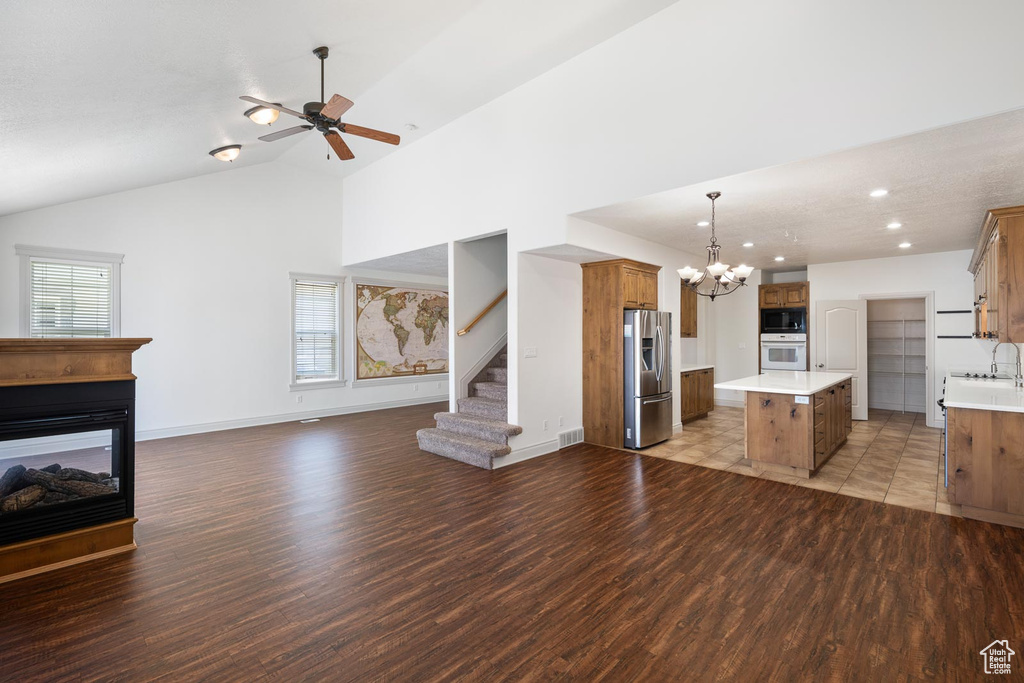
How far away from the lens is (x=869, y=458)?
17.2 feet

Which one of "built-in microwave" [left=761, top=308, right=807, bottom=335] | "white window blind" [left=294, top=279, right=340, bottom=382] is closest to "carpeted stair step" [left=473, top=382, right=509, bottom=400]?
"white window blind" [left=294, top=279, right=340, bottom=382]

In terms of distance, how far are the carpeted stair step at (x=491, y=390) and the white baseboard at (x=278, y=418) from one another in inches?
117

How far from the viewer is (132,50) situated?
254cm

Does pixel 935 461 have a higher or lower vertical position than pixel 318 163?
lower

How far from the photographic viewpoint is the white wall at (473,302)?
241 inches

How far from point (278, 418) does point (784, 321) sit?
28.6ft

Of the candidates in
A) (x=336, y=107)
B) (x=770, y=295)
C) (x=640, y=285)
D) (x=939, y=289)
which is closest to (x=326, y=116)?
(x=336, y=107)

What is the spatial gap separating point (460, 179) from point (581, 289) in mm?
2093

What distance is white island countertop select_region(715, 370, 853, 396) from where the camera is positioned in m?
4.50

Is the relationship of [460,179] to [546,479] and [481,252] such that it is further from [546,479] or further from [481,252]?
[546,479]

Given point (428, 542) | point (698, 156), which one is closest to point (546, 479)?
point (428, 542)

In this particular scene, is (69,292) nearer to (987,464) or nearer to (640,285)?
(640,285)

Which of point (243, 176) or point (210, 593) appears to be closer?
point (210, 593)

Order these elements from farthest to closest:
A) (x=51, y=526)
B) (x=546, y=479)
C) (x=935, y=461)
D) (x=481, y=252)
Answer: (x=481, y=252), (x=935, y=461), (x=546, y=479), (x=51, y=526)
